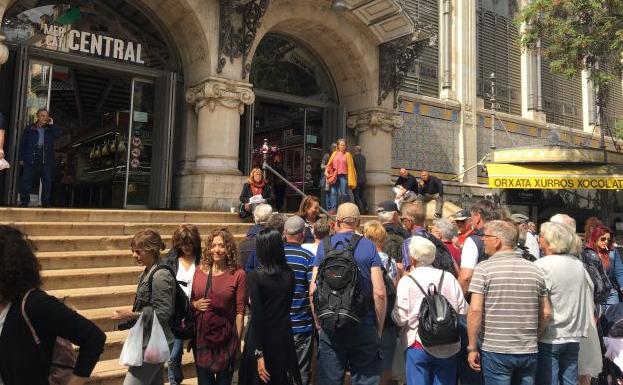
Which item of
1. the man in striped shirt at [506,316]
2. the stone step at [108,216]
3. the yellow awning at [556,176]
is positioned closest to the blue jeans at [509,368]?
the man in striped shirt at [506,316]

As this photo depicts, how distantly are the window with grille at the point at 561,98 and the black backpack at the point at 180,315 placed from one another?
19235 millimetres

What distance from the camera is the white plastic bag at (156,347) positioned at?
3.25 m

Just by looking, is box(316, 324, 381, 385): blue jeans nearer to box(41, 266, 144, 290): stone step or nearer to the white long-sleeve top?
the white long-sleeve top

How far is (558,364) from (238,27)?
9.28m

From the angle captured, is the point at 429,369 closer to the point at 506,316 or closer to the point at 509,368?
the point at 509,368

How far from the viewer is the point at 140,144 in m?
11.3

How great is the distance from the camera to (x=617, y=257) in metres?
5.80

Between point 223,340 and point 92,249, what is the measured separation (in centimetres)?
415

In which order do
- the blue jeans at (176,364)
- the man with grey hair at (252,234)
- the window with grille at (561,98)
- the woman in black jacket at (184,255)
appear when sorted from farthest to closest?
1. the window with grille at (561,98)
2. the man with grey hair at (252,234)
3. the blue jeans at (176,364)
4. the woman in black jacket at (184,255)

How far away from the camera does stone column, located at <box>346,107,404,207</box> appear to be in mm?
13281

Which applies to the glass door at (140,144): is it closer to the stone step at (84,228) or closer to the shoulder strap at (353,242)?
the stone step at (84,228)

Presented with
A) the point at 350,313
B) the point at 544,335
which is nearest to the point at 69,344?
the point at 350,313

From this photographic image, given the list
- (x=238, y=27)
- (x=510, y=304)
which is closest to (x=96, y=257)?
(x=510, y=304)

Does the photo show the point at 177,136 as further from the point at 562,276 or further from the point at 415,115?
the point at 562,276
